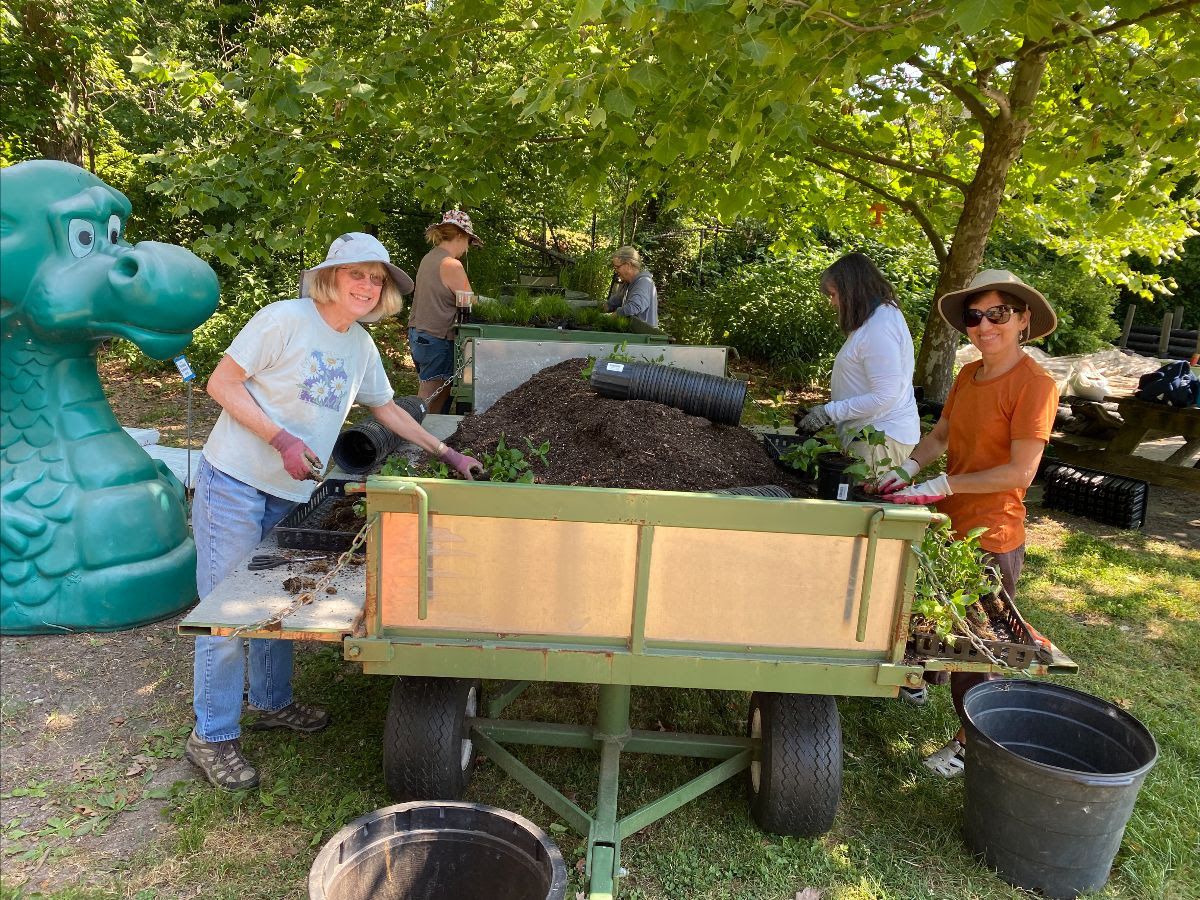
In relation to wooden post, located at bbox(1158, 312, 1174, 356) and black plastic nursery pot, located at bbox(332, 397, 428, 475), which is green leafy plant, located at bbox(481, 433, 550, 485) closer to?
black plastic nursery pot, located at bbox(332, 397, 428, 475)

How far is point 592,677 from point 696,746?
1043 millimetres

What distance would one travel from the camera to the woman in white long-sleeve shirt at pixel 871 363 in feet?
12.5

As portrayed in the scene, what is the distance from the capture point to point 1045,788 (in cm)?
284

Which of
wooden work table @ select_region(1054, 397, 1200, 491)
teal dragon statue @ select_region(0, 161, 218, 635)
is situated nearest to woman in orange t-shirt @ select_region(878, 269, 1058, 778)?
teal dragon statue @ select_region(0, 161, 218, 635)

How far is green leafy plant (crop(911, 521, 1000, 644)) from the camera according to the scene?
257 centimetres

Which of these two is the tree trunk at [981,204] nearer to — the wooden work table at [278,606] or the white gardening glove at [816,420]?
the white gardening glove at [816,420]

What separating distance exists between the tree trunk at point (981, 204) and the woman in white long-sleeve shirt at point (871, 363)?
3379 millimetres

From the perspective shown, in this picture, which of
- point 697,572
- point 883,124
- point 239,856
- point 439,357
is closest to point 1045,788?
point 697,572

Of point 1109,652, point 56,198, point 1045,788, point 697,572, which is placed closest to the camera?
point 697,572

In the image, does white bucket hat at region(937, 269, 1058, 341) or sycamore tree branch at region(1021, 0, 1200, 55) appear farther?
sycamore tree branch at region(1021, 0, 1200, 55)

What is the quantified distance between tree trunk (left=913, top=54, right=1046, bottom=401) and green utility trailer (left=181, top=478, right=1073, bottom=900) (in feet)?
16.6

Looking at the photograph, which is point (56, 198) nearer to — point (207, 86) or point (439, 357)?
point (207, 86)

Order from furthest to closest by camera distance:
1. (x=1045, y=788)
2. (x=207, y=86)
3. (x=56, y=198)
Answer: (x=207, y=86), (x=56, y=198), (x=1045, y=788)

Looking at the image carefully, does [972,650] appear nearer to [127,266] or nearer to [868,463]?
[868,463]
